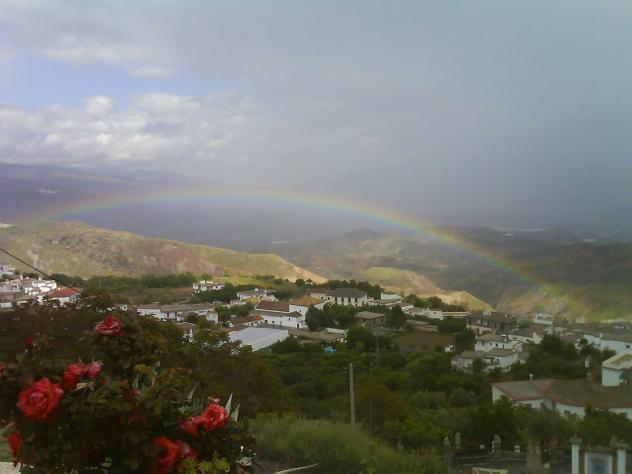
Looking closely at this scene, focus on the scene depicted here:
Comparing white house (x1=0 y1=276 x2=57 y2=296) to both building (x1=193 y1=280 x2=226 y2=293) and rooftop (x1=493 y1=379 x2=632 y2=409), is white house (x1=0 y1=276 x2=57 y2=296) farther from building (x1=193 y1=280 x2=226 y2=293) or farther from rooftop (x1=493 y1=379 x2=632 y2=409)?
rooftop (x1=493 y1=379 x2=632 y2=409)

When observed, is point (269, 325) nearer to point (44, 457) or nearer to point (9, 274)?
point (9, 274)

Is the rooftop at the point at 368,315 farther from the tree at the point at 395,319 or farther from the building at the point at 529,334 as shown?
the building at the point at 529,334

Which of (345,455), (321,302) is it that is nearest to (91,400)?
(345,455)

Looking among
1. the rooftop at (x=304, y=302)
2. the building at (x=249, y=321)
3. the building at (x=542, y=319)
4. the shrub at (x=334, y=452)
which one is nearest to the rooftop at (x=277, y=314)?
the building at (x=249, y=321)

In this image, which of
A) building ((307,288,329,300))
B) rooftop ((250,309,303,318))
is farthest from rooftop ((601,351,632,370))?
building ((307,288,329,300))

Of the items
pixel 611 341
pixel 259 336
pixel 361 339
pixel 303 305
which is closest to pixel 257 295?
pixel 303 305

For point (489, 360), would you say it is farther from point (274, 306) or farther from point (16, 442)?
point (16, 442)
